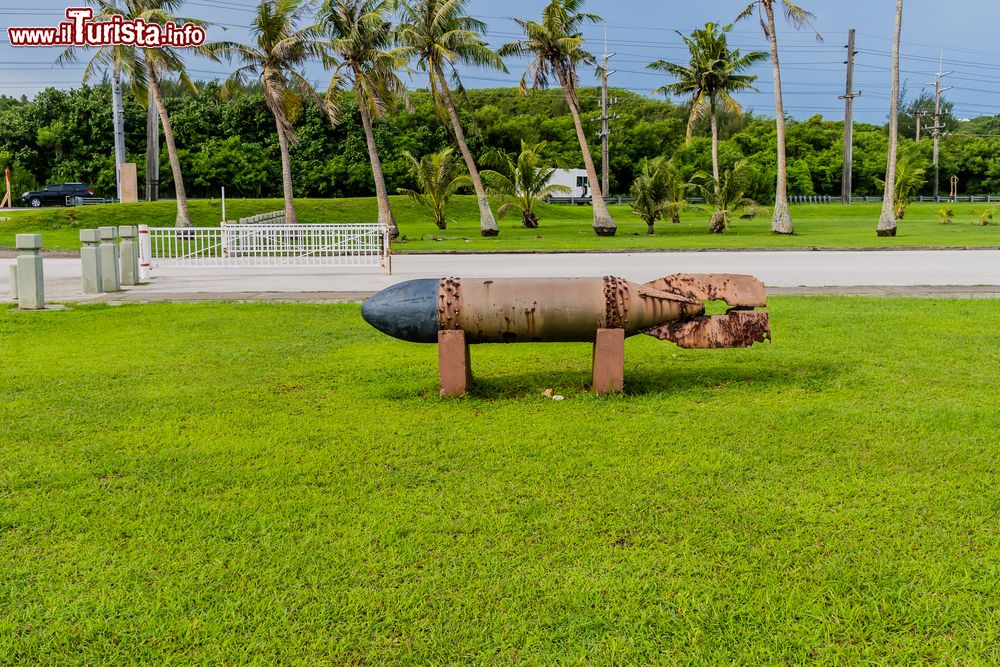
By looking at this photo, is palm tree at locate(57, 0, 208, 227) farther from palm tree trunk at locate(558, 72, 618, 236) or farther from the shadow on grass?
the shadow on grass

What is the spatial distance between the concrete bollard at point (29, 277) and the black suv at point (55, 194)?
37.3 metres

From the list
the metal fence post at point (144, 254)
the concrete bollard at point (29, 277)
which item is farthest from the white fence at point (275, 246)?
the concrete bollard at point (29, 277)

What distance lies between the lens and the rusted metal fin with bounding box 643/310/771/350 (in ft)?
19.6

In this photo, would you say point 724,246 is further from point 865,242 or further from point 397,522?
point 397,522

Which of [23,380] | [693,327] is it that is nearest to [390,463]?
[693,327]

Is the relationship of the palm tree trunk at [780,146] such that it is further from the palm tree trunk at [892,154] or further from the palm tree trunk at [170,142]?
the palm tree trunk at [170,142]

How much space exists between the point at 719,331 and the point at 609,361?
78 centimetres

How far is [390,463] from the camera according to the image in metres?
4.53

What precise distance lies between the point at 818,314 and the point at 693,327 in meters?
4.52

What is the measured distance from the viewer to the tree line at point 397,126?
29.5m

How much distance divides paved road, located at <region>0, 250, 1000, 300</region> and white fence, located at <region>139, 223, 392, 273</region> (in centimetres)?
Answer: 24

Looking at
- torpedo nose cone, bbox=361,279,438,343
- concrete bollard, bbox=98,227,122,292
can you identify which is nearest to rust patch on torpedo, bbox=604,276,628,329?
torpedo nose cone, bbox=361,279,438,343

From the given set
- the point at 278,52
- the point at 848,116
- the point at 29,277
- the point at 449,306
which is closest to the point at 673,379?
the point at 449,306

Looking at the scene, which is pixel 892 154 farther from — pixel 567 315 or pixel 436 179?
pixel 567 315
